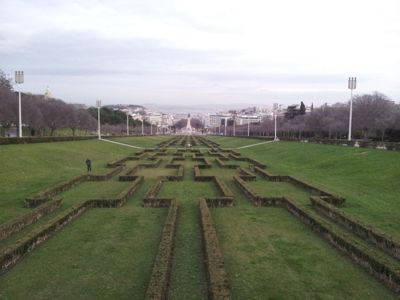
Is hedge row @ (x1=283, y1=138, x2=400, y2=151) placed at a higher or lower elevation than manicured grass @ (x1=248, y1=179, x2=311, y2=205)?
higher

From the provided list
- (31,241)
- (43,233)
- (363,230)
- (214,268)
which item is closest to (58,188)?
(43,233)

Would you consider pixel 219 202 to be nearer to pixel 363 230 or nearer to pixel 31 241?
pixel 363 230

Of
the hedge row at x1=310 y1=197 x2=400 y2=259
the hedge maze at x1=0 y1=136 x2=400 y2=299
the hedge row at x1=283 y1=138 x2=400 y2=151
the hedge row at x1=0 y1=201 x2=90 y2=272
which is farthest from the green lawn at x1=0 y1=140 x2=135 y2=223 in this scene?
the hedge row at x1=283 y1=138 x2=400 y2=151

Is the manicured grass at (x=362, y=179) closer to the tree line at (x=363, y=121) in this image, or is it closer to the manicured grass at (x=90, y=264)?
the manicured grass at (x=90, y=264)

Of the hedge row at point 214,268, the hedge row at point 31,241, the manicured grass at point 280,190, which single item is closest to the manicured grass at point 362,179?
→ the manicured grass at point 280,190

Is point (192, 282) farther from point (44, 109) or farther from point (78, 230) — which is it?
point (44, 109)

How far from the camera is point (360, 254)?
23.0 feet

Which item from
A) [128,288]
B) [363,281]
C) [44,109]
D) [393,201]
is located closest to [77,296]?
[128,288]

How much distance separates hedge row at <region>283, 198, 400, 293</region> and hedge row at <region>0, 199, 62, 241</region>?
22.0 ft

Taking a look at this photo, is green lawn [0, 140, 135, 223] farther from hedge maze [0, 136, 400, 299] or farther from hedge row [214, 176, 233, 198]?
hedge row [214, 176, 233, 198]

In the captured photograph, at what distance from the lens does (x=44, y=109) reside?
54844 millimetres

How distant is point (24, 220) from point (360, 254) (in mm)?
7298

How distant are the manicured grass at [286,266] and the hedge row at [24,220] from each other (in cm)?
452

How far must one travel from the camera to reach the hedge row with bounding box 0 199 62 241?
27.7ft
